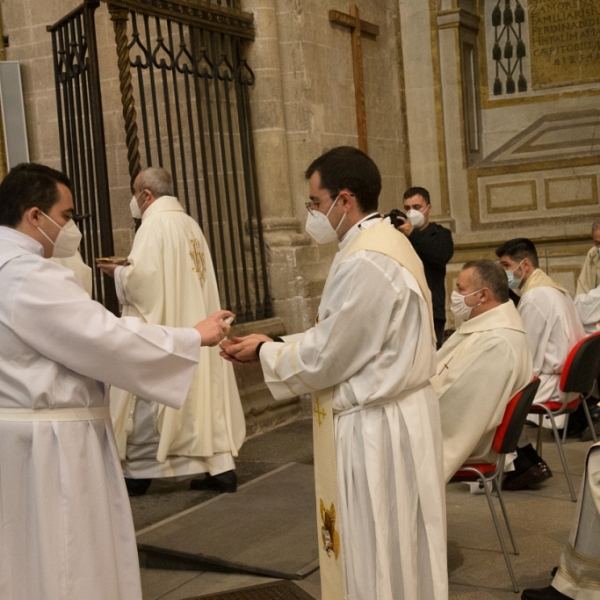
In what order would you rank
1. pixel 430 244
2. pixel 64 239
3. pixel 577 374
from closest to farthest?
pixel 64 239 < pixel 577 374 < pixel 430 244

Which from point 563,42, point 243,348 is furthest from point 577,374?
point 563,42

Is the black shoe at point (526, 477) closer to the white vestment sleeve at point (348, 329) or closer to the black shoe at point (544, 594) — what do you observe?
the black shoe at point (544, 594)

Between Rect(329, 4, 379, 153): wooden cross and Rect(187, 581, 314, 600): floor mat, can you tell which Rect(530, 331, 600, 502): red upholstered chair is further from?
Rect(329, 4, 379, 153): wooden cross

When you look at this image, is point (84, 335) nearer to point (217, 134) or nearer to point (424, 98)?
Result: point (217, 134)

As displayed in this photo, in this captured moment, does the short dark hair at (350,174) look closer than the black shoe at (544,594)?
Yes

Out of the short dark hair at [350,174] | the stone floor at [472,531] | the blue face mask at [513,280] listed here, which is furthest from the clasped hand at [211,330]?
the blue face mask at [513,280]

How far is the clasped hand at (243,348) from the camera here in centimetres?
348

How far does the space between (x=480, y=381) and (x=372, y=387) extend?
132cm

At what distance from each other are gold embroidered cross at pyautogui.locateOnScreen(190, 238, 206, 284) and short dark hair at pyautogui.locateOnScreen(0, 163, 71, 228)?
2787mm

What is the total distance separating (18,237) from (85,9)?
12.0 feet

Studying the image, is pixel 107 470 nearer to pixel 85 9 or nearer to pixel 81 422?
pixel 81 422

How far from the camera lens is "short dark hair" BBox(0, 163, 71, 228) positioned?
9.77 feet

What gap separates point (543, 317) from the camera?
20.4ft

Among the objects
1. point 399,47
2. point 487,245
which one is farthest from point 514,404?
point 399,47
